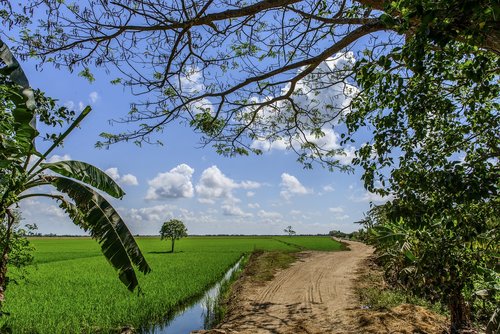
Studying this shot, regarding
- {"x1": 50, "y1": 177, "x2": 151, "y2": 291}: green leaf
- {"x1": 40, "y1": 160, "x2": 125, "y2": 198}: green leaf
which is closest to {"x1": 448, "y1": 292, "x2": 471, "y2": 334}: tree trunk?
{"x1": 50, "y1": 177, "x2": 151, "y2": 291}: green leaf

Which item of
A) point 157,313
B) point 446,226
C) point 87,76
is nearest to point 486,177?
point 446,226

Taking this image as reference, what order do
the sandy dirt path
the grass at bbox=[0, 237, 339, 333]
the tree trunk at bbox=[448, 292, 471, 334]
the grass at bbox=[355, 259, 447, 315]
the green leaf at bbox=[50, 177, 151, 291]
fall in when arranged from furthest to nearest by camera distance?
the grass at bbox=[355, 259, 447, 315] → the grass at bbox=[0, 237, 339, 333] → the sandy dirt path → the tree trunk at bbox=[448, 292, 471, 334] → the green leaf at bbox=[50, 177, 151, 291]

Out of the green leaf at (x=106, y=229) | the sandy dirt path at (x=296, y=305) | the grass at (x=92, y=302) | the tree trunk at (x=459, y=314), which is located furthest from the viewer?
the grass at (x=92, y=302)

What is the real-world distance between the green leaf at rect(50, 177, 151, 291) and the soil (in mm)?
2293

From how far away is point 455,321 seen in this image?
6.20 m

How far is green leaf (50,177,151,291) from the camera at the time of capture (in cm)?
581

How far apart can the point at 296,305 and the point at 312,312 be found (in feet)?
3.12

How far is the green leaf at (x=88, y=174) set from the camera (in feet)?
20.8

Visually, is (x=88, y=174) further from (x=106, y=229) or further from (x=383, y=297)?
(x=383, y=297)

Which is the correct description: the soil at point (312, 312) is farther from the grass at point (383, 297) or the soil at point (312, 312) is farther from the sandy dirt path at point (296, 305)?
the grass at point (383, 297)

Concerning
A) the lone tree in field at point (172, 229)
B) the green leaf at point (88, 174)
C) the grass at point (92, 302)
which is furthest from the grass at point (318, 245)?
the green leaf at point (88, 174)

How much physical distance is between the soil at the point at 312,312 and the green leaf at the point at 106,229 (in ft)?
7.52

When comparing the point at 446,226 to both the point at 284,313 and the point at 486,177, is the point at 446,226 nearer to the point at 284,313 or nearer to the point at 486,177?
the point at 486,177

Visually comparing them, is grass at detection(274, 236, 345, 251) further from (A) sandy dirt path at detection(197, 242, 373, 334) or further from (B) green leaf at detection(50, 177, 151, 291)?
(B) green leaf at detection(50, 177, 151, 291)
